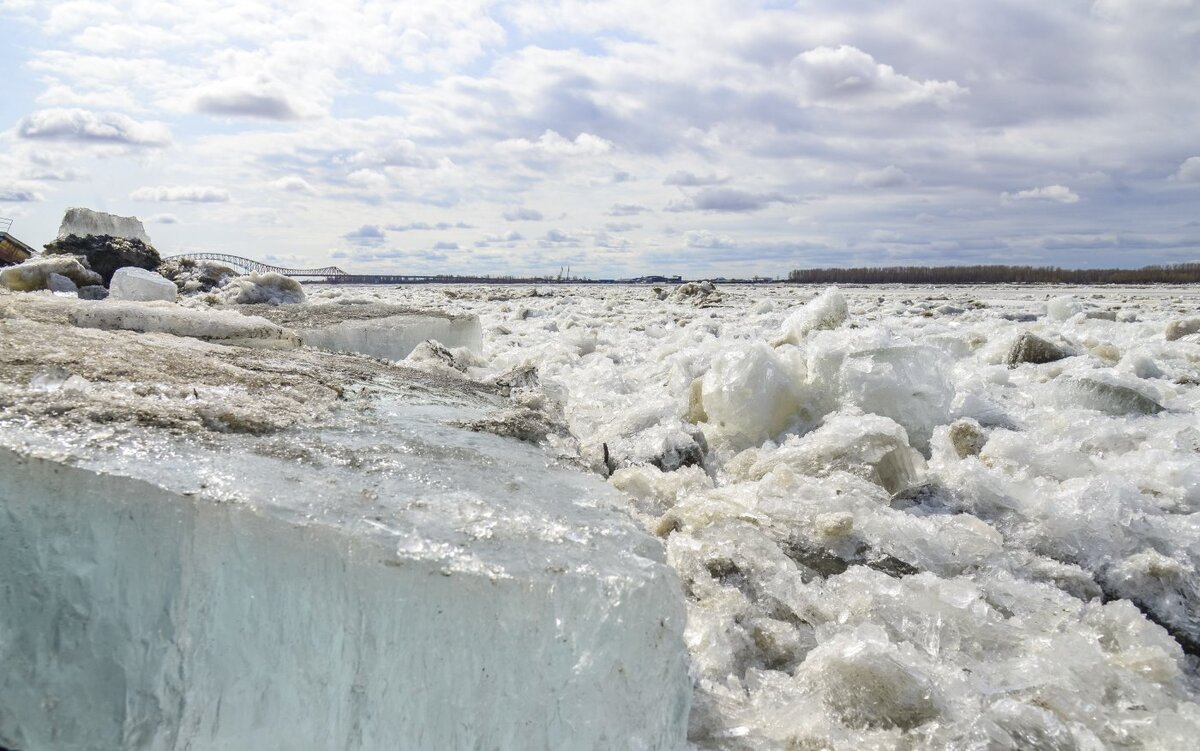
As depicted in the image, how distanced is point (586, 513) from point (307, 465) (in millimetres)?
600

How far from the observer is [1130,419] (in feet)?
11.7

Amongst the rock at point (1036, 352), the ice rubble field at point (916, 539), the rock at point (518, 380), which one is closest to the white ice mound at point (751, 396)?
the ice rubble field at point (916, 539)

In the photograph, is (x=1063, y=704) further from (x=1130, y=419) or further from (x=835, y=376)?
(x=1130, y=419)

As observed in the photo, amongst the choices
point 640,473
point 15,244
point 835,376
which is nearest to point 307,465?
point 640,473

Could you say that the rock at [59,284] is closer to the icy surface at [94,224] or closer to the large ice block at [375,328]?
the large ice block at [375,328]

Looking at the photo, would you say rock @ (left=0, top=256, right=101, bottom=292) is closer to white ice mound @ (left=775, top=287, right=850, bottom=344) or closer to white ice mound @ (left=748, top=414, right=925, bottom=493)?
white ice mound @ (left=775, top=287, right=850, bottom=344)

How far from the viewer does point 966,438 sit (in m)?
3.15

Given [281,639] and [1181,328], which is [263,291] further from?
[1181,328]

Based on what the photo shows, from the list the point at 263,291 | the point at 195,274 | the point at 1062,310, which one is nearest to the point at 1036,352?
the point at 1062,310

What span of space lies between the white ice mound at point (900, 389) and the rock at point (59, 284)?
6833 millimetres

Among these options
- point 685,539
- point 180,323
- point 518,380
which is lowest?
point 685,539

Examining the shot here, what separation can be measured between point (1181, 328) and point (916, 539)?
5842 millimetres

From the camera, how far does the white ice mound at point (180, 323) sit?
3.01 meters

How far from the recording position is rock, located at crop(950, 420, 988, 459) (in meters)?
3.12
